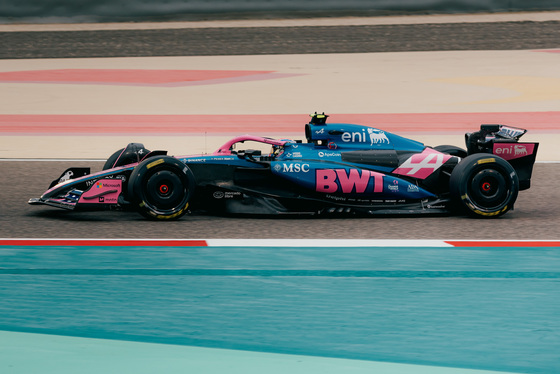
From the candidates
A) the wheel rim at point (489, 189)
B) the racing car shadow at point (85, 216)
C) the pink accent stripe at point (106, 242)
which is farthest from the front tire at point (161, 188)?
the wheel rim at point (489, 189)

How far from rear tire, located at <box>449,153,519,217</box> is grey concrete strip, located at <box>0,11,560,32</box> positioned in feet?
77.2

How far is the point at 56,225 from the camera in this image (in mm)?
7156

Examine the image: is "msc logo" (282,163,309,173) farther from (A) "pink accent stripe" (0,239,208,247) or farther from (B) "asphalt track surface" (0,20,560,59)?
(B) "asphalt track surface" (0,20,560,59)

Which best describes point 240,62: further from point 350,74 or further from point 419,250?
point 419,250

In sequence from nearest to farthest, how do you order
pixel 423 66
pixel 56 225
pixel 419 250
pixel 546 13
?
pixel 419 250 < pixel 56 225 < pixel 423 66 < pixel 546 13

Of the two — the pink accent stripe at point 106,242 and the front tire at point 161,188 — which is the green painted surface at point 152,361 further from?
the front tire at point 161,188

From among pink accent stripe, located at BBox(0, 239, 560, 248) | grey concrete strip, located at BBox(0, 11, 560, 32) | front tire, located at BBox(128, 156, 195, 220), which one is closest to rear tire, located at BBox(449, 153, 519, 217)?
pink accent stripe, located at BBox(0, 239, 560, 248)

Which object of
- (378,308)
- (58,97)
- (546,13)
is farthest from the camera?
(546,13)

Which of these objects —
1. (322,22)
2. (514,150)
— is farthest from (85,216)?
(322,22)

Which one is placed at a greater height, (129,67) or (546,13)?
(546,13)

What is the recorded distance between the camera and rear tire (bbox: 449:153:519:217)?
287 inches

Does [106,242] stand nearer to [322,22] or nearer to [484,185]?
[484,185]

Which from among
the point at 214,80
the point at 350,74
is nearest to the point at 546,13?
the point at 350,74

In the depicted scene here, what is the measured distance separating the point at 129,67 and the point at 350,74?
680 cm
